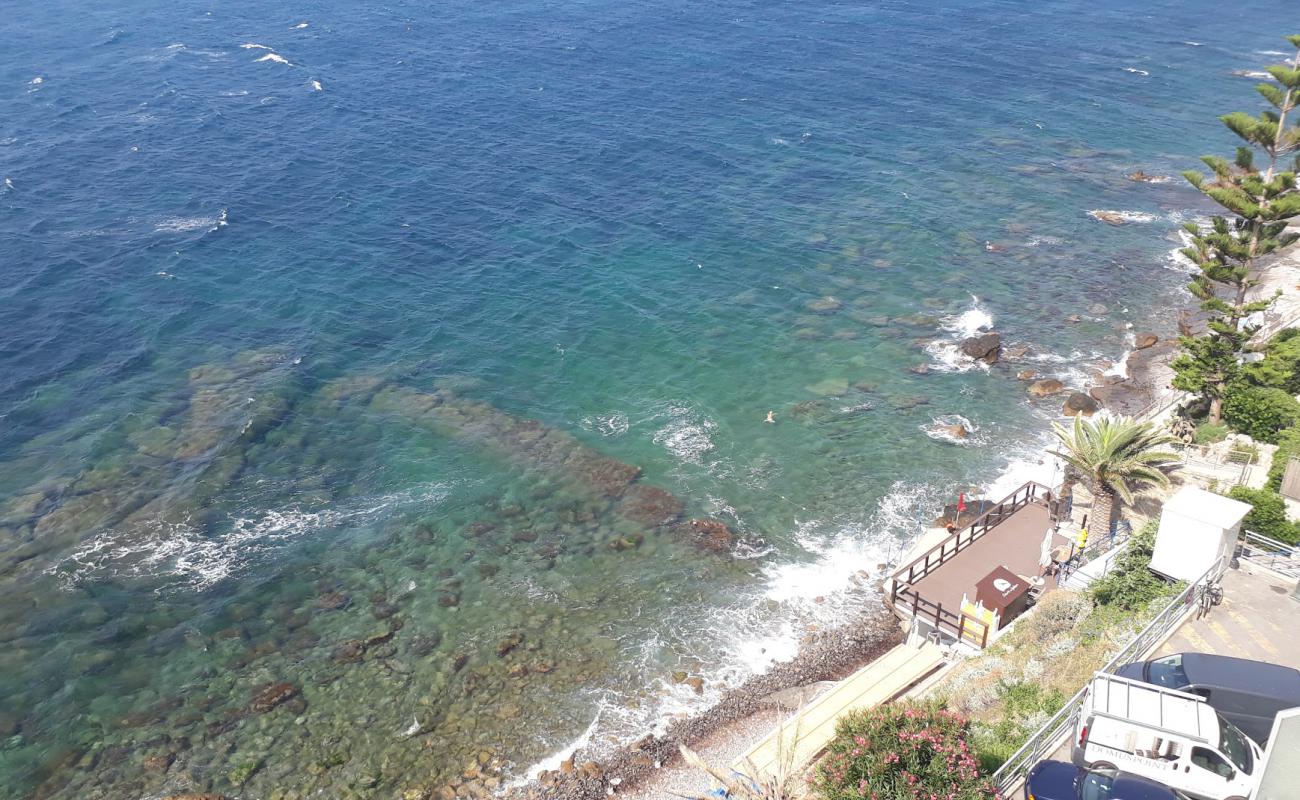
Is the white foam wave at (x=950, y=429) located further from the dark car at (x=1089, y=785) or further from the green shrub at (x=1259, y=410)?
the dark car at (x=1089, y=785)

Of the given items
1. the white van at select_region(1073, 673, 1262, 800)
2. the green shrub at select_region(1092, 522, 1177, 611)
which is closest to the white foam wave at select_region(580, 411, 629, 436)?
the green shrub at select_region(1092, 522, 1177, 611)

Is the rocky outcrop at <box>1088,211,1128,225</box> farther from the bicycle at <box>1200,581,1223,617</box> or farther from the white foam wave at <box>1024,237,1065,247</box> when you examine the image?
the bicycle at <box>1200,581,1223,617</box>

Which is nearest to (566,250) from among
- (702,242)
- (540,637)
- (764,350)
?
(702,242)

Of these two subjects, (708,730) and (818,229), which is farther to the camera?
(818,229)

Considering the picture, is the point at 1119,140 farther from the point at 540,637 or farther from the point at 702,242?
the point at 540,637

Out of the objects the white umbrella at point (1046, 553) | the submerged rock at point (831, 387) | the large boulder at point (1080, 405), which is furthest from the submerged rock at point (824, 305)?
the white umbrella at point (1046, 553)
